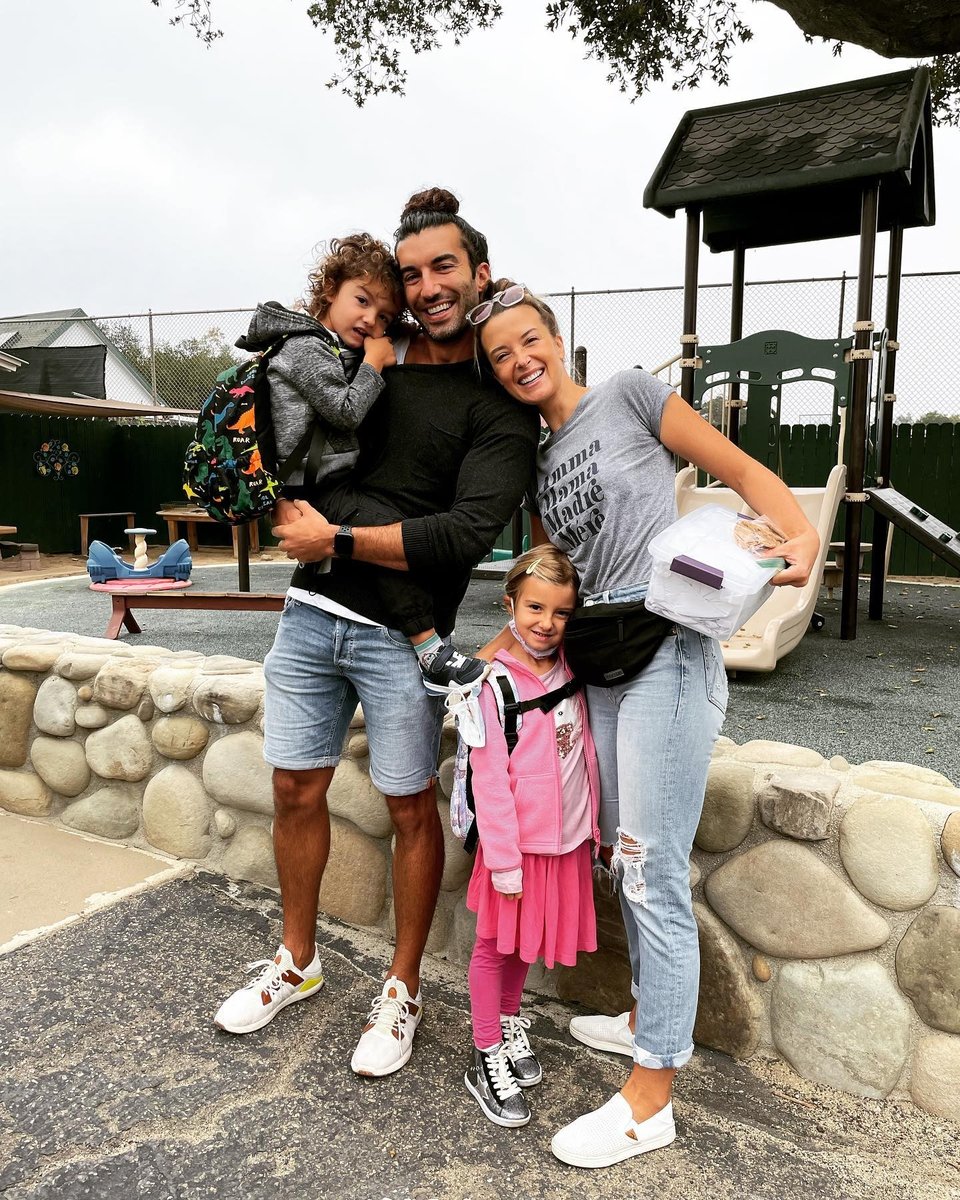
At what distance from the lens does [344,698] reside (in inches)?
86.2

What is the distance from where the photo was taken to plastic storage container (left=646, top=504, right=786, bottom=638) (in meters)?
1.58

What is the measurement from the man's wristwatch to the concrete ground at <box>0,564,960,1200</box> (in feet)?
3.78

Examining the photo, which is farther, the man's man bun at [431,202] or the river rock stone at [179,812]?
the river rock stone at [179,812]

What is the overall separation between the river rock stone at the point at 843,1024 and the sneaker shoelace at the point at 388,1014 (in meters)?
0.85

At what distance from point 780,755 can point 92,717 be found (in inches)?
90.2

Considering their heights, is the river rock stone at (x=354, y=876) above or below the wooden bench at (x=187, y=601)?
below

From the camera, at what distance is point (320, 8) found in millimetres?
8773

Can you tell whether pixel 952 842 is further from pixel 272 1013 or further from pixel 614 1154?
pixel 272 1013

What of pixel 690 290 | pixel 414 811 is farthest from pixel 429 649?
pixel 690 290

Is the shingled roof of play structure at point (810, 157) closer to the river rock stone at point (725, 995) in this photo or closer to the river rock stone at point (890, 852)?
the river rock stone at point (890, 852)

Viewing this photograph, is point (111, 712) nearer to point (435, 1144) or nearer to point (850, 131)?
point (435, 1144)

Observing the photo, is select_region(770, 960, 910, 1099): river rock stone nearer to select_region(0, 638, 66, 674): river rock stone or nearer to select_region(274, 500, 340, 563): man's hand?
select_region(274, 500, 340, 563): man's hand

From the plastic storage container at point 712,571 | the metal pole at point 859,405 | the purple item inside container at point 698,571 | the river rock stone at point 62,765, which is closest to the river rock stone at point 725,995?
the plastic storage container at point 712,571

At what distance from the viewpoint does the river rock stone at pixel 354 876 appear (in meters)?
2.61
